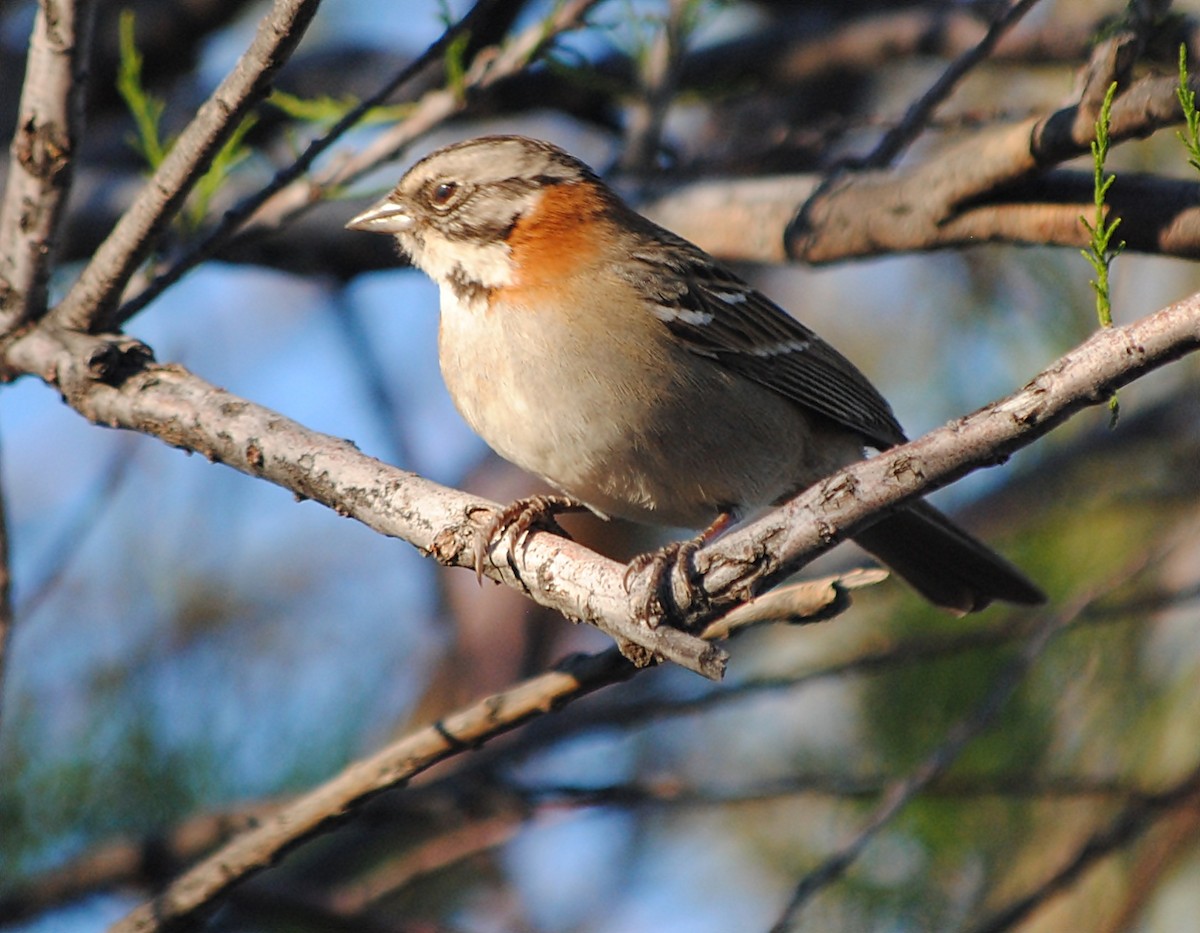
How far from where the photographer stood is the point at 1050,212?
3.84m

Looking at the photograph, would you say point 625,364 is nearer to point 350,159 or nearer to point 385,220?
point 350,159

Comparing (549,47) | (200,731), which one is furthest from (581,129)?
(200,731)

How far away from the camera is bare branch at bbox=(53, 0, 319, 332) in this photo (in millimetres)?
2979

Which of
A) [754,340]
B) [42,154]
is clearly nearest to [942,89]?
[754,340]

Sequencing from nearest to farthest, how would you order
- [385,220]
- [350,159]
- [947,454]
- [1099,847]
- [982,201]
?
[947,454] → [1099,847] → [982,201] → [350,159] → [385,220]

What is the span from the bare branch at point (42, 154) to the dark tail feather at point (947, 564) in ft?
9.37

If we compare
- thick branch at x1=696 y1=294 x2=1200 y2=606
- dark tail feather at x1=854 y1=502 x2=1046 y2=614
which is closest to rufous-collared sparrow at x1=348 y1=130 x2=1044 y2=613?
dark tail feather at x1=854 y1=502 x2=1046 y2=614

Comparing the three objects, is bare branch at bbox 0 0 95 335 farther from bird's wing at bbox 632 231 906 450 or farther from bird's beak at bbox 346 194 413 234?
bird's wing at bbox 632 231 906 450

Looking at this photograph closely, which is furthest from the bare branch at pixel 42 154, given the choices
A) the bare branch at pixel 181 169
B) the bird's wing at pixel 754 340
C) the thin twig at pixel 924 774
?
the thin twig at pixel 924 774

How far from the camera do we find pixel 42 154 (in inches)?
137

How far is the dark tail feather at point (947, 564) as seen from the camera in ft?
15.4

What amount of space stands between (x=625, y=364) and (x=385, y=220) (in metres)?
1.18

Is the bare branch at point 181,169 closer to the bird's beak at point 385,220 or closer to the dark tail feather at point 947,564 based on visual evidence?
the bird's beak at point 385,220

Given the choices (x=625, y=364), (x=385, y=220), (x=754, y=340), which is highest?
(x=385, y=220)
